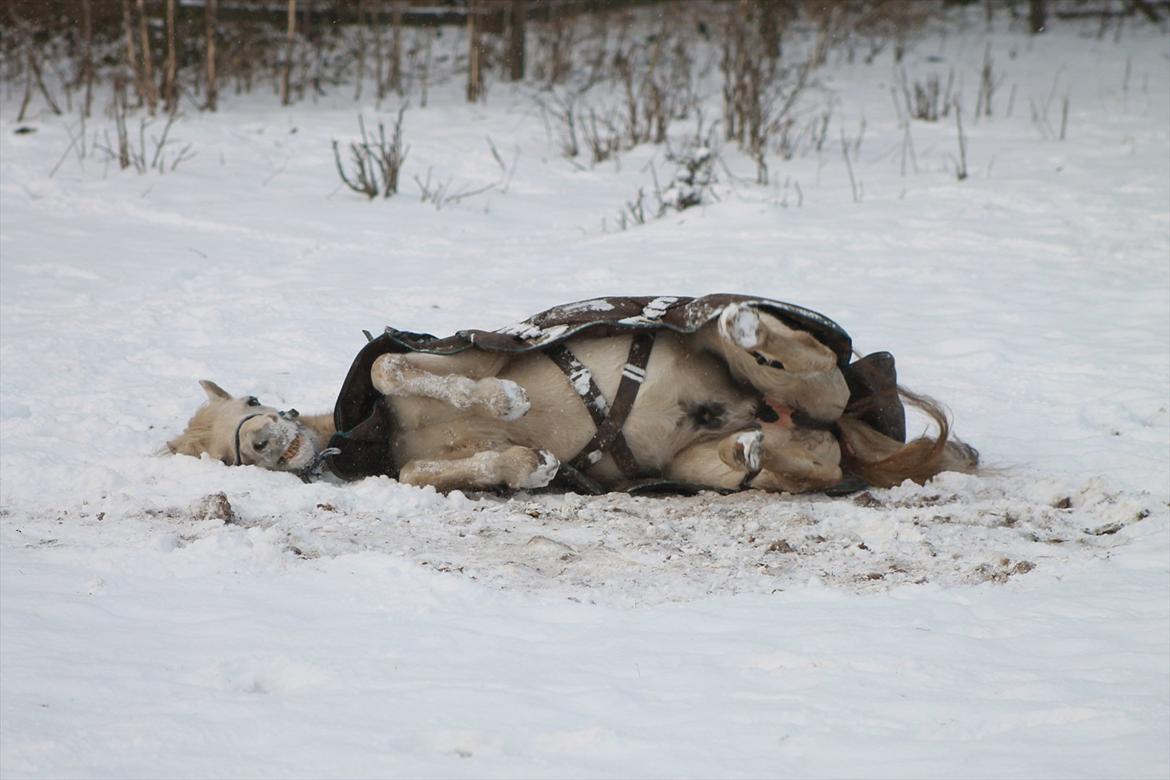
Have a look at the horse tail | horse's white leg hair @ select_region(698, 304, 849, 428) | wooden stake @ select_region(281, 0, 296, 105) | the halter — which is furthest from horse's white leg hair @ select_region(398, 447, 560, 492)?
wooden stake @ select_region(281, 0, 296, 105)

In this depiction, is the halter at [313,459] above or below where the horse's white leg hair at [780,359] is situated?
below

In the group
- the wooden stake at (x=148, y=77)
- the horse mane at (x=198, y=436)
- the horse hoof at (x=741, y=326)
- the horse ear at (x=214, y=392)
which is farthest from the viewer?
the wooden stake at (x=148, y=77)

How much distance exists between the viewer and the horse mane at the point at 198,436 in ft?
14.1

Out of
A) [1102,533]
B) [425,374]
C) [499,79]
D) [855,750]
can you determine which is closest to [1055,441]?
[1102,533]

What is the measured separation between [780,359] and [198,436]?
6.88ft

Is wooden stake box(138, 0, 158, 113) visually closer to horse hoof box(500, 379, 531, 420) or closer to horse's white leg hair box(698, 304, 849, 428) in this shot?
horse hoof box(500, 379, 531, 420)

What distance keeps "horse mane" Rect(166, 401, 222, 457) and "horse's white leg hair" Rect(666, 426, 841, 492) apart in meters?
1.66

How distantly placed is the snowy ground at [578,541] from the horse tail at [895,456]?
0.16 meters

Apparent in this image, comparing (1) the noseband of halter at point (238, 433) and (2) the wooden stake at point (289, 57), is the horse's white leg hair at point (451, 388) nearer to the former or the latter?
(1) the noseband of halter at point (238, 433)

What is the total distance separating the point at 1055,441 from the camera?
14.9ft

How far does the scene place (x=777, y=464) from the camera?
4023 mm

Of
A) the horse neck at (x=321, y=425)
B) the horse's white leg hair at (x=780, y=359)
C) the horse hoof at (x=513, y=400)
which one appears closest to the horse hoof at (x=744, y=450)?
the horse's white leg hair at (x=780, y=359)

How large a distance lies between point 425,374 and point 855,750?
2243 mm

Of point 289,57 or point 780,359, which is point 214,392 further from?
point 289,57
